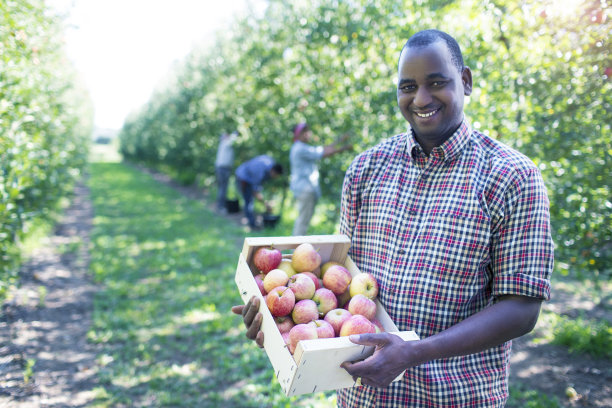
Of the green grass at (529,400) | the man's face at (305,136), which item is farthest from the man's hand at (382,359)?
the man's face at (305,136)

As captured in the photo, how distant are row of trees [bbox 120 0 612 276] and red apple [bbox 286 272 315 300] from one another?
2286mm

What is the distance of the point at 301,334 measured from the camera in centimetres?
154

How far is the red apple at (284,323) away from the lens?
1694 mm

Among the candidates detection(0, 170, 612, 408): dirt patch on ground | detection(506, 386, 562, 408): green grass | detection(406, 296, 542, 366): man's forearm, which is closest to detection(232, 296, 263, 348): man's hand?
detection(406, 296, 542, 366): man's forearm

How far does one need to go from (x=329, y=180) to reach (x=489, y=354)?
18.0 ft

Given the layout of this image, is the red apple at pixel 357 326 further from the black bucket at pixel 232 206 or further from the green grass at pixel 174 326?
the black bucket at pixel 232 206

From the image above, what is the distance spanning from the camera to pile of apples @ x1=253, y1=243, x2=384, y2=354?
1.56 meters

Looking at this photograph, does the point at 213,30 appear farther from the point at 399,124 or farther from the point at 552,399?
the point at 552,399

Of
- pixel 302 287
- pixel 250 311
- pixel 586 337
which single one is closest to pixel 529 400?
pixel 586 337

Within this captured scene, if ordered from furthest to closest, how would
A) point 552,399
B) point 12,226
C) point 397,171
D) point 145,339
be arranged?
point 145,339
point 12,226
point 552,399
point 397,171

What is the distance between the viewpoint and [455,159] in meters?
1.61

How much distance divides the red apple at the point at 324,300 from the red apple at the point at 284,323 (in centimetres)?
13

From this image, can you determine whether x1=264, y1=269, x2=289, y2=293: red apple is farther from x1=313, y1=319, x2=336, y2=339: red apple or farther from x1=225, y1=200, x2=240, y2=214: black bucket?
x1=225, y1=200, x2=240, y2=214: black bucket

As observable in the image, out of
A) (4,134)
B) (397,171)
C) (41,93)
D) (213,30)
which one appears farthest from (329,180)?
(213,30)
